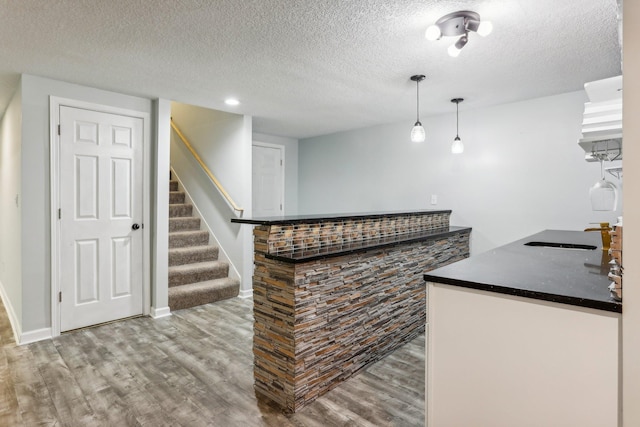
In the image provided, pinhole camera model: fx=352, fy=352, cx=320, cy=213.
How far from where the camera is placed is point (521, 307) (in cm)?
124

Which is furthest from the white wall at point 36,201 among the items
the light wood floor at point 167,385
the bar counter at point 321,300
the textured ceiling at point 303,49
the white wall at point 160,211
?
the bar counter at point 321,300

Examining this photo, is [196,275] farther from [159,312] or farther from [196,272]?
[159,312]

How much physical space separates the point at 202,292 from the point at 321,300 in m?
2.35

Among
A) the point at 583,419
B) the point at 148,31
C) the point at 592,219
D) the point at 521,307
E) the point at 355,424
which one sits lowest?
the point at 355,424

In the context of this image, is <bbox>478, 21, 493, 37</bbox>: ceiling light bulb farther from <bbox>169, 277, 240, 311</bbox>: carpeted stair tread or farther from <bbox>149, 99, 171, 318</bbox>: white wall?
<bbox>169, 277, 240, 311</bbox>: carpeted stair tread

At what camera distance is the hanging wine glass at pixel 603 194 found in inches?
79.0

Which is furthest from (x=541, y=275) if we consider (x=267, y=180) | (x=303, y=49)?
(x=267, y=180)

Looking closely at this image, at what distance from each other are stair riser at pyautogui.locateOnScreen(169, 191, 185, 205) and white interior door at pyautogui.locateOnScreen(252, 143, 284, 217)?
3.52ft

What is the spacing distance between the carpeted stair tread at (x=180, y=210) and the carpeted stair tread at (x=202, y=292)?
1.24 metres

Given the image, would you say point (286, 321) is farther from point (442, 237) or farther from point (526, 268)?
point (442, 237)

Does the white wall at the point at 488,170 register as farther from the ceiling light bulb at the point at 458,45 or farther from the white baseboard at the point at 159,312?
the white baseboard at the point at 159,312

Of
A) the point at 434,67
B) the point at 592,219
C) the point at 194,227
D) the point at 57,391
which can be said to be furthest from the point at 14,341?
the point at 592,219

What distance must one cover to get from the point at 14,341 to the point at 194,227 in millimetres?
2320

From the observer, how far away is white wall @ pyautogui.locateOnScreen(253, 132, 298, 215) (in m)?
5.92
